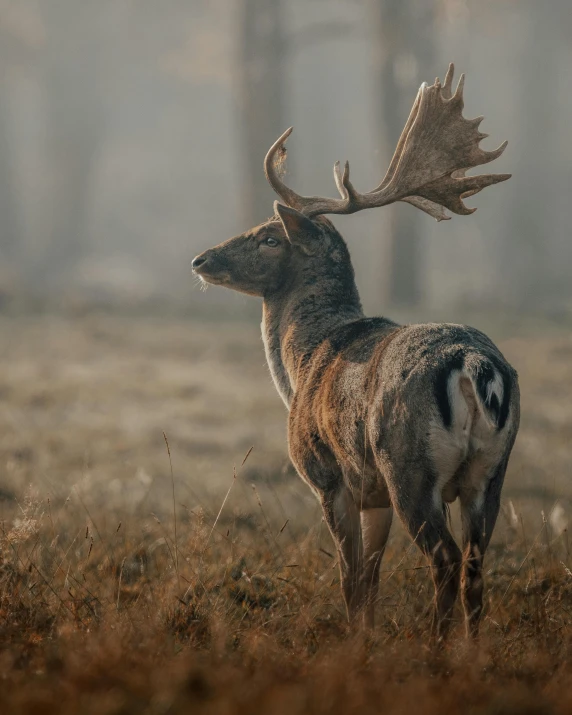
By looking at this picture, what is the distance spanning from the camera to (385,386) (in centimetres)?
441

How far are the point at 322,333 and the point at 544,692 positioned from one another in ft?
8.86

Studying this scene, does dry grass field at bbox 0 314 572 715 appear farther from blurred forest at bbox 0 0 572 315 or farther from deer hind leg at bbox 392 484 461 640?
blurred forest at bbox 0 0 572 315

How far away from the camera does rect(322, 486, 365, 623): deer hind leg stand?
4.85 metres

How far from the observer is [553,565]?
547 centimetres

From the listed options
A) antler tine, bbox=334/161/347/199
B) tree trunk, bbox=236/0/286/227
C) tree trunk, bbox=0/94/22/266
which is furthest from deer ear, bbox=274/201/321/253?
tree trunk, bbox=0/94/22/266

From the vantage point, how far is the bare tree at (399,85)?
747 inches

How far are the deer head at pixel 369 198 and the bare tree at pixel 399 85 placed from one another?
1323cm

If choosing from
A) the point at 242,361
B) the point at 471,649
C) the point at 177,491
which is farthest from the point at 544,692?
the point at 242,361

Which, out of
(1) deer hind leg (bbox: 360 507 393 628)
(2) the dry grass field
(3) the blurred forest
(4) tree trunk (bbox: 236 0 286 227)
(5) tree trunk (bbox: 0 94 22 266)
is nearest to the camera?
(2) the dry grass field

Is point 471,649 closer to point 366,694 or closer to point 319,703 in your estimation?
point 366,694

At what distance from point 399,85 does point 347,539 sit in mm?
15689

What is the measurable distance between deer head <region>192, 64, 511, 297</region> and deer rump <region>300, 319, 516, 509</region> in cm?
117

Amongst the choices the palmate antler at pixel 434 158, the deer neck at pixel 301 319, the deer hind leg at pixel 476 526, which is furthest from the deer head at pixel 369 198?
the deer hind leg at pixel 476 526

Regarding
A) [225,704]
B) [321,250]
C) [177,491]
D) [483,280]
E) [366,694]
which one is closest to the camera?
[225,704]
